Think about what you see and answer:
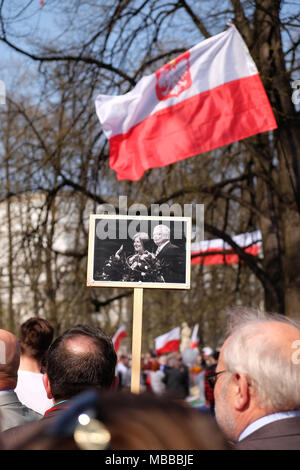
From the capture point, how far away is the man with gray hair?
6.12ft

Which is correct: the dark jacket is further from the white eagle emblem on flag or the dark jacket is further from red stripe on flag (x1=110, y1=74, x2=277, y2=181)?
the white eagle emblem on flag

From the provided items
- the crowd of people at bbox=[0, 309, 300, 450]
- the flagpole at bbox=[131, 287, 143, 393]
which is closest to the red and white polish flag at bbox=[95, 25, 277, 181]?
the flagpole at bbox=[131, 287, 143, 393]

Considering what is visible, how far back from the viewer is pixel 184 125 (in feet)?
22.5

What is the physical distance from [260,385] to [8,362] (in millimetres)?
1338

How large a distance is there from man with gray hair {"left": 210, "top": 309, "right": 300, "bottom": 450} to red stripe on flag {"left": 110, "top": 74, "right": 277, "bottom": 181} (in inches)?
181

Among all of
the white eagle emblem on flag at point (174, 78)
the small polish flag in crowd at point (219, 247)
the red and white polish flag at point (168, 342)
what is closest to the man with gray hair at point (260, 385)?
the white eagle emblem on flag at point (174, 78)

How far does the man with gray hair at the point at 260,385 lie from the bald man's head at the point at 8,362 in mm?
1158

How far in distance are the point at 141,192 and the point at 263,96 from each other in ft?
11.8

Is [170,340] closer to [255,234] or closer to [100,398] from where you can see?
[255,234]

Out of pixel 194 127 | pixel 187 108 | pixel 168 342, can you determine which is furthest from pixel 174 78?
pixel 168 342

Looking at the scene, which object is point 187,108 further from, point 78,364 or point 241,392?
point 241,392

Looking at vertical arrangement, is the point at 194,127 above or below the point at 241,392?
above

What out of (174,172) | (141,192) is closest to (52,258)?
(141,192)

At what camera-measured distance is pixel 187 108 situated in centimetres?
689
